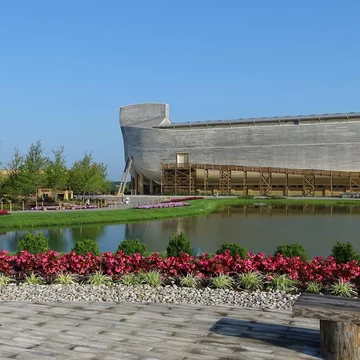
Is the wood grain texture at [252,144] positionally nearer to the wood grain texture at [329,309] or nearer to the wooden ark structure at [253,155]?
the wooden ark structure at [253,155]

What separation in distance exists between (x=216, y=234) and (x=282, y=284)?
1346 cm

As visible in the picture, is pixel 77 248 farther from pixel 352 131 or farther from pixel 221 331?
pixel 352 131

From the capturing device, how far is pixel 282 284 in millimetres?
8727

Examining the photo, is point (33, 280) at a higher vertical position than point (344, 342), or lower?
lower

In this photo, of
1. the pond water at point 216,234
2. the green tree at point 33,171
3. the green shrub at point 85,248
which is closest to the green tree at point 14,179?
the green tree at point 33,171

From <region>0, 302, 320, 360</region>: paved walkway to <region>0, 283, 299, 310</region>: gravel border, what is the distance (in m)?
0.45

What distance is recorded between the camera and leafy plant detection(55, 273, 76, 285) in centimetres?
950

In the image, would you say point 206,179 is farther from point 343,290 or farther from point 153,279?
point 343,290

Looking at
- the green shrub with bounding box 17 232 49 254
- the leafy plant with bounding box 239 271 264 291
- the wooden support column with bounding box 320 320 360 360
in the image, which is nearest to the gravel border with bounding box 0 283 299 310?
the leafy plant with bounding box 239 271 264 291

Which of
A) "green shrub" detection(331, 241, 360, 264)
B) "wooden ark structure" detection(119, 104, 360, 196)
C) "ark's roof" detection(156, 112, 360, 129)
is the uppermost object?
"ark's roof" detection(156, 112, 360, 129)

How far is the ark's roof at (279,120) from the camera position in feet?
222

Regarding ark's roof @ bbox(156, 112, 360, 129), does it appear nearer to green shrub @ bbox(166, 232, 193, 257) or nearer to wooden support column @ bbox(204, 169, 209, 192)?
wooden support column @ bbox(204, 169, 209, 192)

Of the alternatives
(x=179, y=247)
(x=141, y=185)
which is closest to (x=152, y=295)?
(x=179, y=247)

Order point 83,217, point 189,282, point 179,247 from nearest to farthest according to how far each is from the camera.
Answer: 1. point 189,282
2. point 179,247
3. point 83,217
